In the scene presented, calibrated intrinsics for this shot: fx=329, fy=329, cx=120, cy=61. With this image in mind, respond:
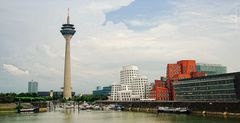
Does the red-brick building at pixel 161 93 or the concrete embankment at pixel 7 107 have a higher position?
the red-brick building at pixel 161 93

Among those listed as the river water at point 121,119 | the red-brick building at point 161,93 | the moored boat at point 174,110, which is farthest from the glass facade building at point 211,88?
the red-brick building at point 161,93

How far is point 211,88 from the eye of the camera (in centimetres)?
11675

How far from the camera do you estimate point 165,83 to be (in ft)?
564

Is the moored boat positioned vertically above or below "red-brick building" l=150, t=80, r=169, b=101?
below

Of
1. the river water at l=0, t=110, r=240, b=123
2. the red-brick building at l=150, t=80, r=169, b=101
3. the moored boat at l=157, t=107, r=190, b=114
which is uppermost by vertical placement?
the red-brick building at l=150, t=80, r=169, b=101

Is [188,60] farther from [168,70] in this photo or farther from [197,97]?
[197,97]

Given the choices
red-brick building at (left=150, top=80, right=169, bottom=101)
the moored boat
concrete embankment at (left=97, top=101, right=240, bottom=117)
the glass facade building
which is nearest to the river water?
concrete embankment at (left=97, top=101, right=240, bottom=117)

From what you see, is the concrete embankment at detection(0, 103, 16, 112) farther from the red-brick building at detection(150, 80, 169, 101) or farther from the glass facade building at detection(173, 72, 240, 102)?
the glass facade building at detection(173, 72, 240, 102)

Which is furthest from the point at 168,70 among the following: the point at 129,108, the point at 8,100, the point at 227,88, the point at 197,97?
the point at 8,100

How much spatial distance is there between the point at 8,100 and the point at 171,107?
71.8m

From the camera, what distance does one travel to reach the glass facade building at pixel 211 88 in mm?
104812

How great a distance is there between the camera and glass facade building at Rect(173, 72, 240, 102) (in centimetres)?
10481

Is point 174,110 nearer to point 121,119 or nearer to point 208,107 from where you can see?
point 208,107

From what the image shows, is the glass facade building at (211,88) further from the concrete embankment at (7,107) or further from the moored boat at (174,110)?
the concrete embankment at (7,107)
